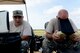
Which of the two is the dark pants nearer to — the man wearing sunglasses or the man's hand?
the man's hand

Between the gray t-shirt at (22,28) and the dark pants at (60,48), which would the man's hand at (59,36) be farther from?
the gray t-shirt at (22,28)

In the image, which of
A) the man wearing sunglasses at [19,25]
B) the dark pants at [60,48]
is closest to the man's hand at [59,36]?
the dark pants at [60,48]

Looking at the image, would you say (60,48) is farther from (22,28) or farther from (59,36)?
(22,28)

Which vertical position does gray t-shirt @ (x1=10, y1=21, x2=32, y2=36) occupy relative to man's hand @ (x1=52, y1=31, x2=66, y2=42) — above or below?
above

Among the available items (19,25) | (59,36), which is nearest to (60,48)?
(59,36)

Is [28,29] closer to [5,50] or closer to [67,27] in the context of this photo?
[67,27]

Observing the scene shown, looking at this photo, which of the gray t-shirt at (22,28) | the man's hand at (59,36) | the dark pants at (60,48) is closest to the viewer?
the man's hand at (59,36)

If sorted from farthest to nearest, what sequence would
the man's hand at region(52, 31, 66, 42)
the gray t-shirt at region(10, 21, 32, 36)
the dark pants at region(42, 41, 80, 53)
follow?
the gray t-shirt at region(10, 21, 32, 36), the dark pants at region(42, 41, 80, 53), the man's hand at region(52, 31, 66, 42)

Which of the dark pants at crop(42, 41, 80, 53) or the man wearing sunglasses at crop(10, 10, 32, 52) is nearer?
the dark pants at crop(42, 41, 80, 53)

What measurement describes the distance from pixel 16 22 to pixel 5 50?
155 cm

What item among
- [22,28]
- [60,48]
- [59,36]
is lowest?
[60,48]

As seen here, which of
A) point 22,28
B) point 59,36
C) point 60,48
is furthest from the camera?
point 22,28

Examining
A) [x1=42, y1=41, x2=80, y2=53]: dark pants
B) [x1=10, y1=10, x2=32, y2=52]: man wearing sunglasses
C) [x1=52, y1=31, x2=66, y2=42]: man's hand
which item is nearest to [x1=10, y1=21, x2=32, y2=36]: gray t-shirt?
[x1=10, y1=10, x2=32, y2=52]: man wearing sunglasses

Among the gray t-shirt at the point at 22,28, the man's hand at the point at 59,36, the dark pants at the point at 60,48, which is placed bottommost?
the dark pants at the point at 60,48
